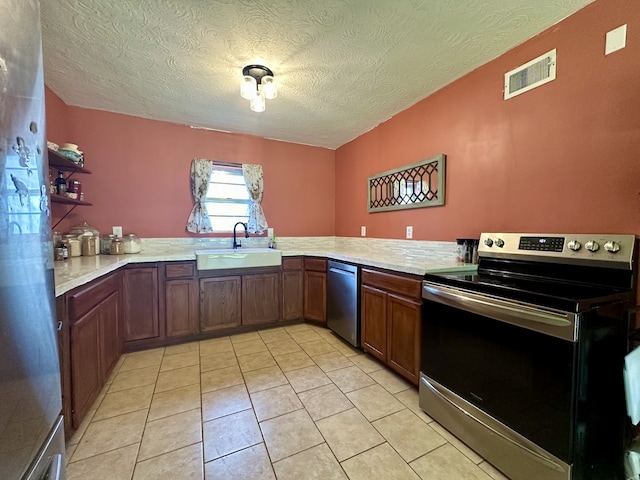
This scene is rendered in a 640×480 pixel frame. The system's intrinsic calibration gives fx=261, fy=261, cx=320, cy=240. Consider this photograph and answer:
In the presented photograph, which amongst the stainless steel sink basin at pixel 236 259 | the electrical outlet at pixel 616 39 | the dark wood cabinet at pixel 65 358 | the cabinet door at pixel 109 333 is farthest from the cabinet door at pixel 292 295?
the electrical outlet at pixel 616 39

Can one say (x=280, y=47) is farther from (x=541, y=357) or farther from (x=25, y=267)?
(x=541, y=357)

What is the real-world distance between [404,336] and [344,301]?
80 centimetres

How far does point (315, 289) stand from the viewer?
9.94ft

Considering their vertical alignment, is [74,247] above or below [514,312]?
above

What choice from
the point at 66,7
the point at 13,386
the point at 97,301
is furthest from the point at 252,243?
the point at 13,386

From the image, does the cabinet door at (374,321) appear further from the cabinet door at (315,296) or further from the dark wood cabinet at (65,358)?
the dark wood cabinet at (65,358)

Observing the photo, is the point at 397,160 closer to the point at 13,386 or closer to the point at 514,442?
the point at 514,442

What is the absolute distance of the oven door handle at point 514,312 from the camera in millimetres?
1005

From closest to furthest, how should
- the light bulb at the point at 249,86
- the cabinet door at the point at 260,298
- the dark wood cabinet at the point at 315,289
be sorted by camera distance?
the light bulb at the point at 249,86 < the cabinet door at the point at 260,298 < the dark wood cabinet at the point at 315,289

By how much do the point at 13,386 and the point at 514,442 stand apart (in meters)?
1.75

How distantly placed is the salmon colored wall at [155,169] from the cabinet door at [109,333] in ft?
3.55

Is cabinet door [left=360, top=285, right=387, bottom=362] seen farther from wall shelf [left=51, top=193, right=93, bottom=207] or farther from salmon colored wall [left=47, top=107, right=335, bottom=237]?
wall shelf [left=51, top=193, right=93, bottom=207]

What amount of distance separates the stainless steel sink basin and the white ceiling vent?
241cm

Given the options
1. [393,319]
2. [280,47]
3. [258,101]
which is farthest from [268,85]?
[393,319]
